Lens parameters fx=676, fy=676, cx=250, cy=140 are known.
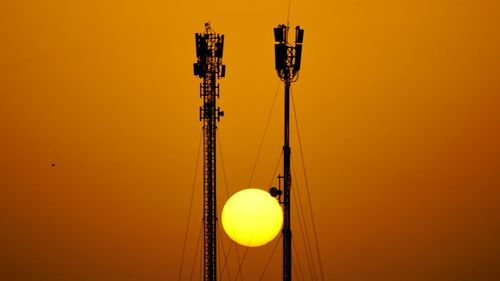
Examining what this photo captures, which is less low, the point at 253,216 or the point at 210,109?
the point at 210,109

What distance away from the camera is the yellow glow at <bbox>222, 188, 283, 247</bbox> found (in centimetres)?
451

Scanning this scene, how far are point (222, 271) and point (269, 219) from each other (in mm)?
1896

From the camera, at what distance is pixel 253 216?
4504 mm

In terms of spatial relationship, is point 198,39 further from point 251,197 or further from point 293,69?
point 251,197

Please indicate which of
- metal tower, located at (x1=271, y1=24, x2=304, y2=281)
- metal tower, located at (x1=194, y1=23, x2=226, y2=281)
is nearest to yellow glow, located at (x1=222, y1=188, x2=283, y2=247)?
metal tower, located at (x1=271, y1=24, x2=304, y2=281)

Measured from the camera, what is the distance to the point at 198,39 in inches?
202

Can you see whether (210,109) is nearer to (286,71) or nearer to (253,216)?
(286,71)

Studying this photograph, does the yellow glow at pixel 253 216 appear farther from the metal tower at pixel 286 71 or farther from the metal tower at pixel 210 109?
the metal tower at pixel 210 109

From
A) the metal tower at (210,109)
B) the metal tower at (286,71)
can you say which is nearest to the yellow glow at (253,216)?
the metal tower at (286,71)

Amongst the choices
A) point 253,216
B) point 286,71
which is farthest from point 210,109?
point 253,216

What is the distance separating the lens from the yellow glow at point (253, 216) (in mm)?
4508

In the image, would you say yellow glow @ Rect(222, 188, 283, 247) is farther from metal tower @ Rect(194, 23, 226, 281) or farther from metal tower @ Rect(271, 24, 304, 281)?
metal tower @ Rect(194, 23, 226, 281)

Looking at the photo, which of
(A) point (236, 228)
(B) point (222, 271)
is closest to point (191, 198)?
(B) point (222, 271)

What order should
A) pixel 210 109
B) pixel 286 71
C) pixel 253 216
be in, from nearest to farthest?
pixel 253 216 → pixel 286 71 → pixel 210 109
